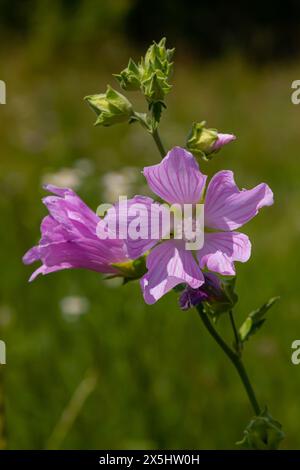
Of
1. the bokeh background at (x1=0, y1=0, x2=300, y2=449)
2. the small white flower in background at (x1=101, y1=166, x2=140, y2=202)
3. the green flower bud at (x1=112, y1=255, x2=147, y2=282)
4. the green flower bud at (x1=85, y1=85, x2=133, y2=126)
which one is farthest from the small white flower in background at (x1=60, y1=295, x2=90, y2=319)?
the green flower bud at (x1=85, y1=85, x2=133, y2=126)

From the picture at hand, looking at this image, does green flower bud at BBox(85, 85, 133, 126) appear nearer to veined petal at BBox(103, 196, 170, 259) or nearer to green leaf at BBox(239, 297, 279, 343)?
veined petal at BBox(103, 196, 170, 259)

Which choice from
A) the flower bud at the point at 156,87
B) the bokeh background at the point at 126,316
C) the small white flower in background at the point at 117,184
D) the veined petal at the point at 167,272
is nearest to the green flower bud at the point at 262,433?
the veined petal at the point at 167,272

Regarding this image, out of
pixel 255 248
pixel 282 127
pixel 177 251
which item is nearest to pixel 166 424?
pixel 177 251

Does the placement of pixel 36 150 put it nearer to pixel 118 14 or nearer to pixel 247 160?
pixel 247 160

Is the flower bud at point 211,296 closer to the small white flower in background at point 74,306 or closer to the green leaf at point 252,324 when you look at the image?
the green leaf at point 252,324

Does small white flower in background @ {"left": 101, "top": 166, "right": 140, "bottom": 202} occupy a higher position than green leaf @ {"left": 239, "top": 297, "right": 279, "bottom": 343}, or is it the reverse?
small white flower in background @ {"left": 101, "top": 166, "right": 140, "bottom": 202}

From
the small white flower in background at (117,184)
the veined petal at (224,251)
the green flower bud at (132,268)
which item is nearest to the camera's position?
the veined petal at (224,251)
